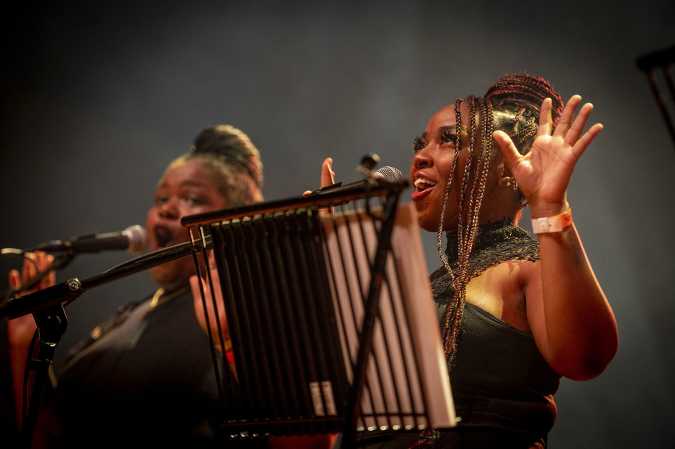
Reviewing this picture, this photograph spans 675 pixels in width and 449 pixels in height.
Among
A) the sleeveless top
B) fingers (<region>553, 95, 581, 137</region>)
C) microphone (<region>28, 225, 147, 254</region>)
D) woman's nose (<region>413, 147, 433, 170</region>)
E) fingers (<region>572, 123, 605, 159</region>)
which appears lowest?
the sleeveless top

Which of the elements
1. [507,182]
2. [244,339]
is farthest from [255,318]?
[507,182]

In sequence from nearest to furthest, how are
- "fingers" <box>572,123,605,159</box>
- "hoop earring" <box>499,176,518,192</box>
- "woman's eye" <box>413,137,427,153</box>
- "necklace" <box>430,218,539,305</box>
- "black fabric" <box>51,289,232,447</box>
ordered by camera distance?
"fingers" <box>572,123,605,159</box> < "necklace" <box>430,218,539,305</box> < "hoop earring" <box>499,176,518,192</box> < "woman's eye" <box>413,137,427,153</box> < "black fabric" <box>51,289,232,447</box>

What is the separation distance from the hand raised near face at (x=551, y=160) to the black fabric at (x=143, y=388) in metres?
1.67

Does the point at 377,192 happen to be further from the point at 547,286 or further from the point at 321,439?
the point at 321,439

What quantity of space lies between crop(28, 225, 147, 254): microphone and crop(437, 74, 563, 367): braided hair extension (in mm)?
1613

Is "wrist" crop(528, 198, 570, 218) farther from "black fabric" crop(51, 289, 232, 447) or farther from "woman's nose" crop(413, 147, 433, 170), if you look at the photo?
"black fabric" crop(51, 289, 232, 447)

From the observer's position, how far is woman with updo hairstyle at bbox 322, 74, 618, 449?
4.13ft

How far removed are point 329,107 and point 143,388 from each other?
184 centimetres

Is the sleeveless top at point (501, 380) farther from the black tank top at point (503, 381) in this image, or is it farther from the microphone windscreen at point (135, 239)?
the microphone windscreen at point (135, 239)

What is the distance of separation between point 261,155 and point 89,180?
4.01ft

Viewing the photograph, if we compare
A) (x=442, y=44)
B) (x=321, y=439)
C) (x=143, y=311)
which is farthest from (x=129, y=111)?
(x=321, y=439)

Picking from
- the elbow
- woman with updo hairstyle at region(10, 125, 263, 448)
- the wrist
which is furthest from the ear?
woman with updo hairstyle at region(10, 125, 263, 448)

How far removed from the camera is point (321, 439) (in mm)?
2047

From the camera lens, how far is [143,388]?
2.58 metres
